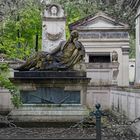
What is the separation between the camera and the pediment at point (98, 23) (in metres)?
24.5

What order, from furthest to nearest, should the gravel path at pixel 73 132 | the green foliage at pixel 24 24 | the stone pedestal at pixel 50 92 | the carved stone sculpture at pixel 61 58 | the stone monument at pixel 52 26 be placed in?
the green foliage at pixel 24 24, the stone monument at pixel 52 26, the carved stone sculpture at pixel 61 58, the stone pedestal at pixel 50 92, the gravel path at pixel 73 132

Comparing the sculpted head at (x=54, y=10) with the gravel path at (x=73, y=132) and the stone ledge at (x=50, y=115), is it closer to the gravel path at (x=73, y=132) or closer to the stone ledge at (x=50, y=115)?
the stone ledge at (x=50, y=115)

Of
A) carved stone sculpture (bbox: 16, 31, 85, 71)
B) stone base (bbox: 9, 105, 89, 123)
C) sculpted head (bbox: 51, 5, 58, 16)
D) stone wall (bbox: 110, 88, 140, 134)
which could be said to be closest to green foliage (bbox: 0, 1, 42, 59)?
sculpted head (bbox: 51, 5, 58, 16)

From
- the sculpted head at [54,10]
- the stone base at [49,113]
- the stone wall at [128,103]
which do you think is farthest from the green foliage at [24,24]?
the stone base at [49,113]

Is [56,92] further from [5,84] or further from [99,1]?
[99,1]

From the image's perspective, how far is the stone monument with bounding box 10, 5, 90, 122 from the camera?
13.6m

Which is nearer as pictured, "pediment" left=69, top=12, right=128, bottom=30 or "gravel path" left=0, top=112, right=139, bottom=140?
"gravel path" left=0, top=112, right=139, bottom=140

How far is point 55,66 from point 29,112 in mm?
1780

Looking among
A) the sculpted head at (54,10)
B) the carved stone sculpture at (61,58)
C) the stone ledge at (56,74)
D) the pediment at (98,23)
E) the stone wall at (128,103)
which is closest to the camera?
the stone wall at (128,103)

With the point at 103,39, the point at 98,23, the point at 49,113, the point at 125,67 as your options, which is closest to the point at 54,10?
the point at 98,23

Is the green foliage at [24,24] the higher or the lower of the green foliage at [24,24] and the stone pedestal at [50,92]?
the higher

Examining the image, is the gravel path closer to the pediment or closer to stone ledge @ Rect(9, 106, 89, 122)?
stone ledge @ Rect(9, 106, 89, 122)

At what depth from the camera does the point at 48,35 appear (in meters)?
19.5

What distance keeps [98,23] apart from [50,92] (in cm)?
1157
